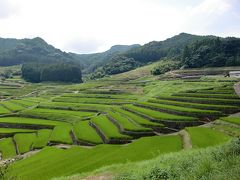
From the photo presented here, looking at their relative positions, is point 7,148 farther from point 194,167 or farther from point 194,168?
point 194,168

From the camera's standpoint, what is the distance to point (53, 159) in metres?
35.1

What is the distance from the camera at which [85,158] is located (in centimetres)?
3312

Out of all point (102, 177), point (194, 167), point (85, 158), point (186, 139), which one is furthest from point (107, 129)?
point (194, 167)

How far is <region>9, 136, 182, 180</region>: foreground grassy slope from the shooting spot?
29.3m

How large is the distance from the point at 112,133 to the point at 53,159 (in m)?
9.56

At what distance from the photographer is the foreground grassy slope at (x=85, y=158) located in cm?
2930

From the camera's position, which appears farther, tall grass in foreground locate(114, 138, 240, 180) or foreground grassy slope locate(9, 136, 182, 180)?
foreground grassy slope locate(9, 136, 182, 180)

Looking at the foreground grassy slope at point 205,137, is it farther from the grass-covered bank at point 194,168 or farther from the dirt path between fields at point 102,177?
the dirt path between fields at point 102,177

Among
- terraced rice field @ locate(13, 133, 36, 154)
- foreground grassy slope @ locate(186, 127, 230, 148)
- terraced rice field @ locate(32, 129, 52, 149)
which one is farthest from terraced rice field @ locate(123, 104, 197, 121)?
terraced rice field @ locate(13, 133, 36, 154)

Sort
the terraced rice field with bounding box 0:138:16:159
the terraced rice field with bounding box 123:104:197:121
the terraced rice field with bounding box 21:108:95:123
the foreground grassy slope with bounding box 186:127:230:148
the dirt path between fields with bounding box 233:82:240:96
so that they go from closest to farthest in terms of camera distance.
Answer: the foreground grassy slope with bounding box 186:127:230:148 < the terraced rice field with bounding box 0:138:16:159 < the terraced rice field with bounding box 123:104:197:121 < the dirt path between fields with bounding box 233:82:240:96 < the terraced rice field with bounding box 21:108:95:123

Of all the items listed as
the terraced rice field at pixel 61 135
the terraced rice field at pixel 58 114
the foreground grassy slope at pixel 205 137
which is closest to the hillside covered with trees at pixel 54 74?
the terraced rice field at pixel 58 114

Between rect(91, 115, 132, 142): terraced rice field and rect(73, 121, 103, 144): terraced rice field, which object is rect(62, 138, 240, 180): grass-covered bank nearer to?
rect(91, 115, 132, 142): terraced rice field

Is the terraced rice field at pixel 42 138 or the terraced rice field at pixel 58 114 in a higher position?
the terraced rice field at pixel 58 114

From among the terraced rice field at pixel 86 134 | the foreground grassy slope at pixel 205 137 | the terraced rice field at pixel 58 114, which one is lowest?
the terraced rice field at pixel 86 134
